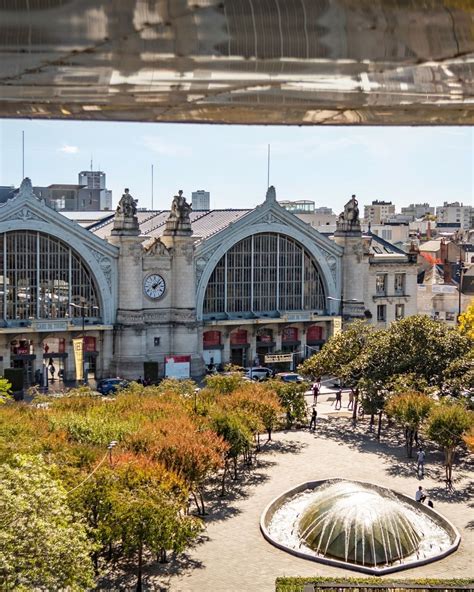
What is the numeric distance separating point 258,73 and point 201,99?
41 centimetres

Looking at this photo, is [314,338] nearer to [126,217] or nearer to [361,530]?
[126,217]

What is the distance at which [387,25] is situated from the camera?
522 cm

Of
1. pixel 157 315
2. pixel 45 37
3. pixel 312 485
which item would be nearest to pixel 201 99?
pixel 45 37

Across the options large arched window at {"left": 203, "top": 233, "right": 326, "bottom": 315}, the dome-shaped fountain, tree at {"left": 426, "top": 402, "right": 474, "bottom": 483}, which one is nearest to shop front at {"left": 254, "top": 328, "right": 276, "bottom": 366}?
large arched window at {"left": 203, "top": 233, "right": 326, "bottom": 315}

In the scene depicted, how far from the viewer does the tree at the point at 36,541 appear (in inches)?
728

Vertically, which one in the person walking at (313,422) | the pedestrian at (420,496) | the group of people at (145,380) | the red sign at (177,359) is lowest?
the pedestrian at (420,496)

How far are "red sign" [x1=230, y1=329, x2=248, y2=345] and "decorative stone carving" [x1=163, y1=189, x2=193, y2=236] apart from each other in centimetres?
862

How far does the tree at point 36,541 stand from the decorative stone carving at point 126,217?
134 ft

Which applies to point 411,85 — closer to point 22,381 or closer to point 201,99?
point 201,99

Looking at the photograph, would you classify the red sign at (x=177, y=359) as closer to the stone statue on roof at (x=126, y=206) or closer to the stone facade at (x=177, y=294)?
the stone facade at (x=177, y=294)

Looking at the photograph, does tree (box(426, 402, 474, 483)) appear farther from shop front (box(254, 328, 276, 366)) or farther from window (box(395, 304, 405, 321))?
window (box(395, 304, 405, 321))

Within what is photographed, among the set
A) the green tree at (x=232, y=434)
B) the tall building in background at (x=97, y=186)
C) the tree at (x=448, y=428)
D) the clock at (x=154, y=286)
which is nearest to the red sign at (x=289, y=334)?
the clock at (x=154, y=286)

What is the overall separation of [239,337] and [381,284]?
50.7 ft

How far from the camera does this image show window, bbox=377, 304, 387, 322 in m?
72.2
